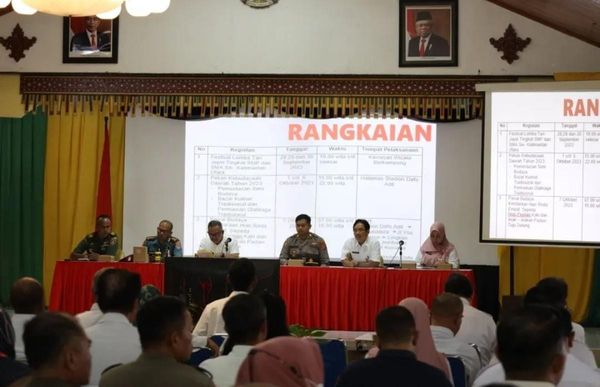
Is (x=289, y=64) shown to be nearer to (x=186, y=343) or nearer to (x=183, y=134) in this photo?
(x=183, y=134)

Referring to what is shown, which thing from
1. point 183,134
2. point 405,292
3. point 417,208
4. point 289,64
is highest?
point 289,64

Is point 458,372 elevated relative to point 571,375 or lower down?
lower down

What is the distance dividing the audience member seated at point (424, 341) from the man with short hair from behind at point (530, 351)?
143 centimetres

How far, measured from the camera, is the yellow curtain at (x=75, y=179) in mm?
11211

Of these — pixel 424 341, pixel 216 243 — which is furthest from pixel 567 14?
pixel 424 341

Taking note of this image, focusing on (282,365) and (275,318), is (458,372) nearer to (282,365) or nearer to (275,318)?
(275,318)

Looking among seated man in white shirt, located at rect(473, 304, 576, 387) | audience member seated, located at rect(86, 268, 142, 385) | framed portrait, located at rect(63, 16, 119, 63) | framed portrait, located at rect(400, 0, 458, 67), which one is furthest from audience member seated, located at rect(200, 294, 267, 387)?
framed portrait, located at rect(63, 16, 119, 63)

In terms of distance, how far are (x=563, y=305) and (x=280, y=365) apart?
252 centimetres

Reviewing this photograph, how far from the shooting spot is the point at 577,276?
10312mm

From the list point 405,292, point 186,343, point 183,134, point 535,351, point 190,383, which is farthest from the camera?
point 183,134

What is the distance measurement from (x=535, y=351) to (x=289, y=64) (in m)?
8.34

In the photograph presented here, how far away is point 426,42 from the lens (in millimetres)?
10477

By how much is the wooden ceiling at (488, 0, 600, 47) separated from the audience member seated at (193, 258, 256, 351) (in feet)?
16.3

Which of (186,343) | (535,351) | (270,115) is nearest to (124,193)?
(270,115)
